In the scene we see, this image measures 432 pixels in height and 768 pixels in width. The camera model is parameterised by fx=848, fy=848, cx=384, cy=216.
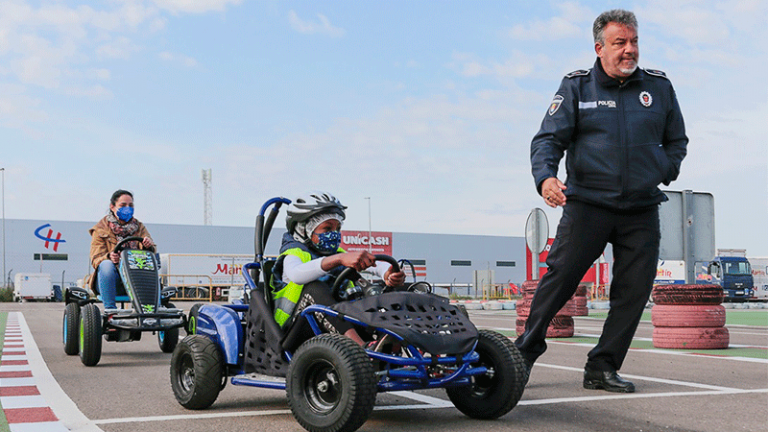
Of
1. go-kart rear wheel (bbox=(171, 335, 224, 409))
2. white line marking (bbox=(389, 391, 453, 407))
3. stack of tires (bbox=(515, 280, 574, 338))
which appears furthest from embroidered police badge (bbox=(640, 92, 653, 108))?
stack of tires (bbox=(515, 280, 574, 338))

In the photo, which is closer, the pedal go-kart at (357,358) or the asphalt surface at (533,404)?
the pedal go-kart at (357,358)

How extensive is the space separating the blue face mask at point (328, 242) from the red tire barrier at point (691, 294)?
19.3ft

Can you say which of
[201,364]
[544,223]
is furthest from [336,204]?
[544,223]

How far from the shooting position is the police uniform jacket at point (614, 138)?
5379mm

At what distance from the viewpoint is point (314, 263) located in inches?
187

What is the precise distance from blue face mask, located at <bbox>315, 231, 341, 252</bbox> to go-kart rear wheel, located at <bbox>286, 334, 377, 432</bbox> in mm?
902

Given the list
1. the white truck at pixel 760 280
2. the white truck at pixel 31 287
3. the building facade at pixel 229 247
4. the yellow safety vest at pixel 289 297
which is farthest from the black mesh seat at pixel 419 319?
the building facade at pixel 229 247

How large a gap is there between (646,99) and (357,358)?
9.00 feet

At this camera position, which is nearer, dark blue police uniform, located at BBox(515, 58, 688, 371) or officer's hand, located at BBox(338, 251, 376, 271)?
officer's hand, located at BBox(338, 251, 376, 271)

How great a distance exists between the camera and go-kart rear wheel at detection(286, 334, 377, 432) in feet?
13.0

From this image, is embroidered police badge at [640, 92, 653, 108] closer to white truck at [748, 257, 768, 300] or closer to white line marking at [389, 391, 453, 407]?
white line marking at [389, 391, 453, 407]

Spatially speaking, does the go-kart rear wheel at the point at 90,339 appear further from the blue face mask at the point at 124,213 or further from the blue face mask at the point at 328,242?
the blue face mask at the point at 328,242

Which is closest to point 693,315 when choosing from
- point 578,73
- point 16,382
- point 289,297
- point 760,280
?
point 578,73

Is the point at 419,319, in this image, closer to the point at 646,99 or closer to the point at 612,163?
the point at 612,163
